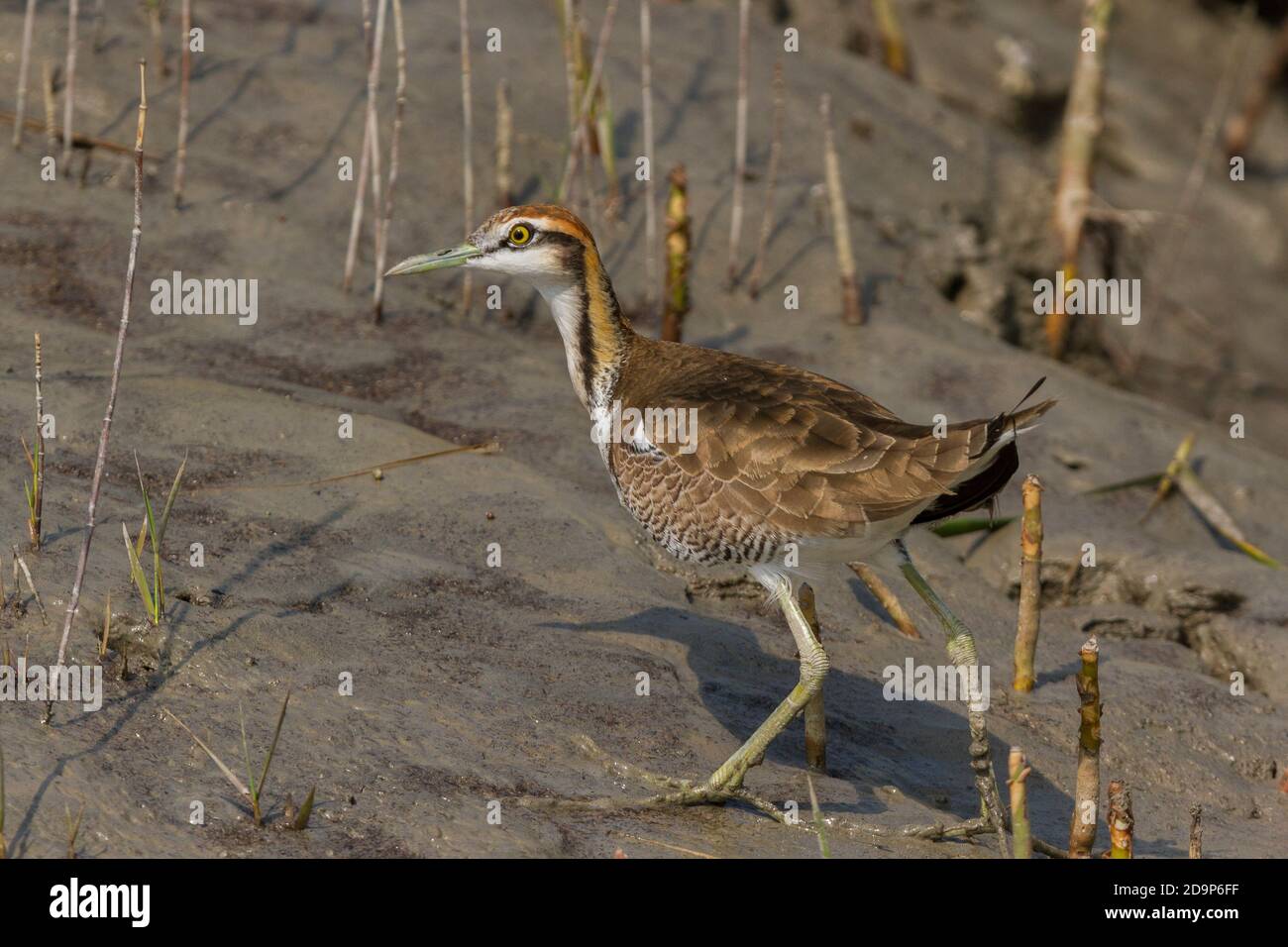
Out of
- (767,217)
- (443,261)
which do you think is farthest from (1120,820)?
(767,217)

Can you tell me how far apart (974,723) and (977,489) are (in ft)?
2.85

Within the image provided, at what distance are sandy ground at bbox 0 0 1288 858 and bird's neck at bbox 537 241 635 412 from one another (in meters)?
0.74

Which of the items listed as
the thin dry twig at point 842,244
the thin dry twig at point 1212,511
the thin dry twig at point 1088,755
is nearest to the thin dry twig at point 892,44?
the thin dry twig at point 842,244

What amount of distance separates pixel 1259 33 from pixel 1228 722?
12.9m

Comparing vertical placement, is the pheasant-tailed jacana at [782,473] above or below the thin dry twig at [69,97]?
below

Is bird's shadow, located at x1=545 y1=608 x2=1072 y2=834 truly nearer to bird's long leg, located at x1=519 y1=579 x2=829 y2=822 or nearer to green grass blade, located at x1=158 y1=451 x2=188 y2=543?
bird's long leg, located at x1=519 y1=579 x2=829 y2=822

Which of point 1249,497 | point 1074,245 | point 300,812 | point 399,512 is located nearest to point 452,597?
point 399,512

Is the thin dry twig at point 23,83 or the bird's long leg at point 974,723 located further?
the thin dry twig at point 23,83

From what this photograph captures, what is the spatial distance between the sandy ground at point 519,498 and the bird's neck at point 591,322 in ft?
2.43

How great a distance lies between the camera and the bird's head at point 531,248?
610cm

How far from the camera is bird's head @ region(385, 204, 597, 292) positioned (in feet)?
20.0

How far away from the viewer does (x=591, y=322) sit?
6.14m

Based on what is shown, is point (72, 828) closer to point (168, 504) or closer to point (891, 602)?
point (168, 504)
